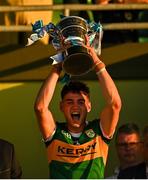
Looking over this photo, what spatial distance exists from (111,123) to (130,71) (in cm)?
149

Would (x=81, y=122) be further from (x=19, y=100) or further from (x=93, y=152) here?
Result: (x=19, y=100)

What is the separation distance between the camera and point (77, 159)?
164 inches

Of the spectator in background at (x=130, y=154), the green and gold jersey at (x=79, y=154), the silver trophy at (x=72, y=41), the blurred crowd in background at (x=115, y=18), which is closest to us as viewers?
the silver trophy at (x=72, y=41)

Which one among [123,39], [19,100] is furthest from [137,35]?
[19,100]

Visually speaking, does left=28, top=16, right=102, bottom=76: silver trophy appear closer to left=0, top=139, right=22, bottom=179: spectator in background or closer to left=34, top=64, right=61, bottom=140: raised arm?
left=34, top=64, right=61, bottom=140: raised arm

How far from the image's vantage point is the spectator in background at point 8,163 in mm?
4281

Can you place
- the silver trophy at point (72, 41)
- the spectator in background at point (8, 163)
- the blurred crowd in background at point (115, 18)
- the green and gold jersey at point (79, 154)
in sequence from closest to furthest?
the silver trophy at point (72, 41) < the green and gold jersey at point (79, 154) < the spectator in background at point (8, 163) < the blurred crowd in background at point (115, 18)

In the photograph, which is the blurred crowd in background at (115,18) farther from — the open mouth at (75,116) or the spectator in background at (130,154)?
the open mouth at (75,116)

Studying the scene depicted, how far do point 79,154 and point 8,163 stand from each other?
1.63ft

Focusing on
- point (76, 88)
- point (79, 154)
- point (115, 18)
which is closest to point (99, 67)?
point (76, 88)

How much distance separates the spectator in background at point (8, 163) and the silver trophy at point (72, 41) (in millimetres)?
711

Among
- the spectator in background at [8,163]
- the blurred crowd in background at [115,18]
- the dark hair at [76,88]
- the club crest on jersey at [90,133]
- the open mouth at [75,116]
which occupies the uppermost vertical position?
the blurred crowd in background at [115,18]

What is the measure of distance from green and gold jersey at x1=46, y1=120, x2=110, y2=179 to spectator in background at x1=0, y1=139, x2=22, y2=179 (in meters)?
0.29

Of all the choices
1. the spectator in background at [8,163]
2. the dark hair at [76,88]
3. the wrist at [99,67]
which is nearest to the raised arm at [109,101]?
the wrist at [99,67]
